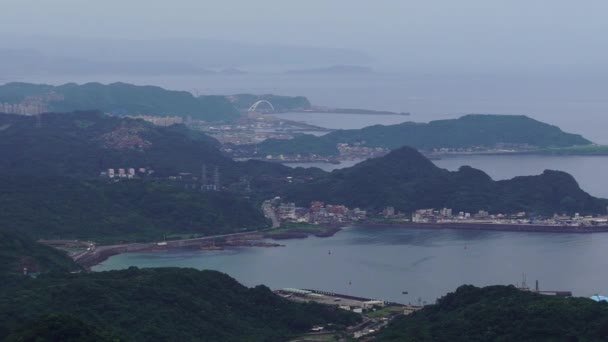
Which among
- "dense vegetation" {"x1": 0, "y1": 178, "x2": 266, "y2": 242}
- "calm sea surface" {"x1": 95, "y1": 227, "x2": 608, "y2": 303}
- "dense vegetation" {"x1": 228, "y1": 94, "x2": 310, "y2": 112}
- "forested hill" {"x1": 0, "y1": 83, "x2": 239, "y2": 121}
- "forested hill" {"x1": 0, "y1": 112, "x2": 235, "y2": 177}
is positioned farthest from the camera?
"dense vegetation" {"x1": 228, "y1": 94, "x2": 310, "y2": 112}

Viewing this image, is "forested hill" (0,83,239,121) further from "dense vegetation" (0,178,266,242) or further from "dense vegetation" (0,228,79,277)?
"dense vegetation" (0,228,79,277)

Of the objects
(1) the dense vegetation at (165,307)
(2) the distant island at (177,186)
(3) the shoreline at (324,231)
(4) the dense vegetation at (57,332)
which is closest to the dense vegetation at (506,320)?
(1) the dense vegetation at (165,307)

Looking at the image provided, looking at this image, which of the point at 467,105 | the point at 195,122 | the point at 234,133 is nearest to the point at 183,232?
the point at 234,133

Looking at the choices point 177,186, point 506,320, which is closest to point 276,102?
point 177,186

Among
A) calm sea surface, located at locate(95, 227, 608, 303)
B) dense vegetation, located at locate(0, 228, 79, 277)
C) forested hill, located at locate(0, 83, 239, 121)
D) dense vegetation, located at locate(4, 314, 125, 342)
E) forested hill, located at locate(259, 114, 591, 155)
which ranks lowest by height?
calm sea surface, located at locate(95, 227, 608, 303)

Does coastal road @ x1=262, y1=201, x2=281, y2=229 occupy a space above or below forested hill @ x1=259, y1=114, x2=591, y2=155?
below

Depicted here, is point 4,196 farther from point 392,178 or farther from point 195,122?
point 195,122

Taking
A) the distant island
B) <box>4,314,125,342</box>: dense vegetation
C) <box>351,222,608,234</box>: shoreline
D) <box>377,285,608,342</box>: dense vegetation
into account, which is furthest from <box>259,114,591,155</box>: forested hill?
<box>4,314,125,342</box>: dense vegetation
